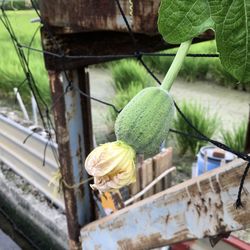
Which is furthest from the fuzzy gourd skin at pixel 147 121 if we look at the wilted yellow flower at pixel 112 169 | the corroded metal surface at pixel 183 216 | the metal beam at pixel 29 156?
the metal beam at pixel 29 156

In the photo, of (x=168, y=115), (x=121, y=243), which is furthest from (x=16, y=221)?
(x=168, y=115)

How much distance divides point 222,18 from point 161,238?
58 centimetres

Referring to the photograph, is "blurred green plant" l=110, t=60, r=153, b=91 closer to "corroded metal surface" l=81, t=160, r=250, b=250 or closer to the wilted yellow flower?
"corroded metal surface" l=81, t=160, r=250, b=250

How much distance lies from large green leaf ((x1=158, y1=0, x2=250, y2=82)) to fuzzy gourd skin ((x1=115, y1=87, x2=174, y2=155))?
6 cm

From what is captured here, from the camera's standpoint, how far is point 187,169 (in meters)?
3.14

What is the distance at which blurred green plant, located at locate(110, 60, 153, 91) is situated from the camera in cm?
448

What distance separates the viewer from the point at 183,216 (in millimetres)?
710

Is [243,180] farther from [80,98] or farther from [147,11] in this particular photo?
[80,98]

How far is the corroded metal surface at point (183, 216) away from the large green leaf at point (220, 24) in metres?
0.32

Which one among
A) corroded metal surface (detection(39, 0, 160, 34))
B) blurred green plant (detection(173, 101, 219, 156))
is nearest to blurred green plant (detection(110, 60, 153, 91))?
blurred green plant (detection(173, 101, 219, 156))

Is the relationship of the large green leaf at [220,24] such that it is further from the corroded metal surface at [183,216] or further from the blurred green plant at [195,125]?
the blurred green plant at [195,125]

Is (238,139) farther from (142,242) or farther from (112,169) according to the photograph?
(112,169)

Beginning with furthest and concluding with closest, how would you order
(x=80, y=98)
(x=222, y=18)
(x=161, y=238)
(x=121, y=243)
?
(x=80, y=98) → (x=121, y=243) → (x=161, y=238) → (x=222, y=18)

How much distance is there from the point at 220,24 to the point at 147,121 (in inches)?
4.1
